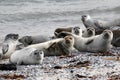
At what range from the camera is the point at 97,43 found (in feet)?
35.4

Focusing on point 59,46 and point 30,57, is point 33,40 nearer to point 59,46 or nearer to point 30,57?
point 59,46

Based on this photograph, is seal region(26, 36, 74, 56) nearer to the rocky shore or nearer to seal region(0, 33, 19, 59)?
the rocky shore

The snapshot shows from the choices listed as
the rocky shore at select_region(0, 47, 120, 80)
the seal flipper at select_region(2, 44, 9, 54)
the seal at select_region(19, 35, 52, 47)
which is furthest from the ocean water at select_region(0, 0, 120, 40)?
the rocky shore at select_region(0, 47, 120, 80)

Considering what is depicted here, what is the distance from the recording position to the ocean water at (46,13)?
56.7 ft

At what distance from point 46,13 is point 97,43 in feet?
36.7

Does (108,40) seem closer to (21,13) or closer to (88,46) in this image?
(88,46)

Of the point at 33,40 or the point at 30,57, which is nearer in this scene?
the point at 30,57

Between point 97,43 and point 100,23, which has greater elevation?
point 100,23

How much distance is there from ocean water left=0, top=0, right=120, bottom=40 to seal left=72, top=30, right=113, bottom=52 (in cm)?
441

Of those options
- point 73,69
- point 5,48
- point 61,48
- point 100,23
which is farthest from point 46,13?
point 73,69

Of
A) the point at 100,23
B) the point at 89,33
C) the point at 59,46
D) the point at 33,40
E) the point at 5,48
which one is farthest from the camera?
the point at 100,23

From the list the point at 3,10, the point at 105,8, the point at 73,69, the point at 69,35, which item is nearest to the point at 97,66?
the point at 73,69

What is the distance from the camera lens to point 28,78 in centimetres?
820

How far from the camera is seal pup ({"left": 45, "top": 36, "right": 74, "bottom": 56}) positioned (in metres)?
10.7
